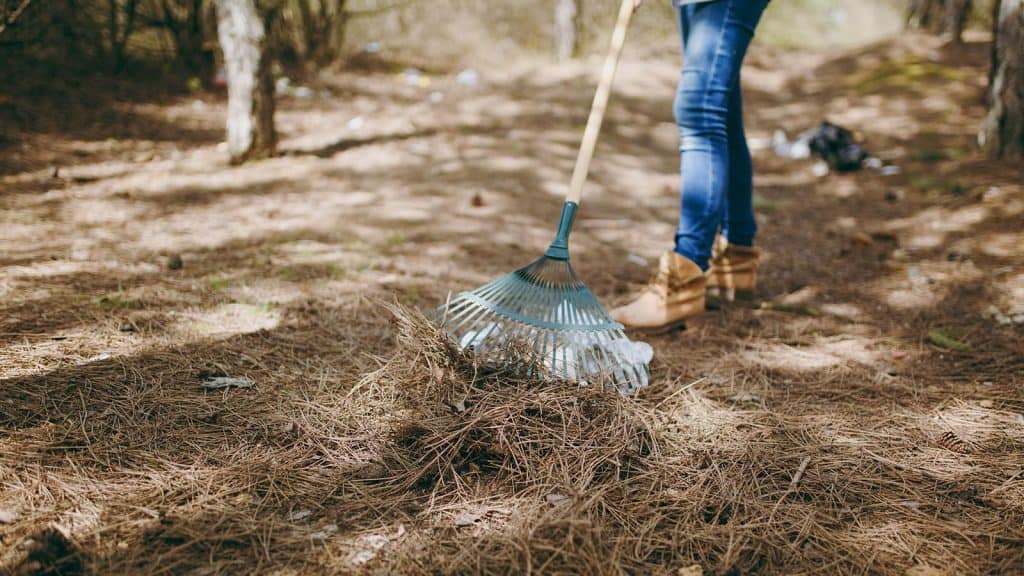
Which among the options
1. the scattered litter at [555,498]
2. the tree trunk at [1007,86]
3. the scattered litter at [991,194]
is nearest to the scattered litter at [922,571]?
the scattered litter at [555,498]

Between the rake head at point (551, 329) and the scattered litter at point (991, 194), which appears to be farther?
the scattered litter at point (991, 194)

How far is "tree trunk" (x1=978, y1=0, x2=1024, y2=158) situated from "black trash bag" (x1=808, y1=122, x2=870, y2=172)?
0.93 meters

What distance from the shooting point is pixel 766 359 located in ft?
6.61

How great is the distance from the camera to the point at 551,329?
1.63 meters

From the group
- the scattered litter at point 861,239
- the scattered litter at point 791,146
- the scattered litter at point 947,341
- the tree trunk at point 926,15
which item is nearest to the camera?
the scattered litter at point 947,341

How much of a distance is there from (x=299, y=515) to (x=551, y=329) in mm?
761

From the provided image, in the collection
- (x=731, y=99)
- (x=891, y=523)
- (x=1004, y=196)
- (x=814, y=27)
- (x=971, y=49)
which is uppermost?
(x=814, y=27)

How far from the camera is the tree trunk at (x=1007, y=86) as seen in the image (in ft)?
12.0

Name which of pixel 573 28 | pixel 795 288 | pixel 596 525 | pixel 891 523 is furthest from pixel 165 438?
pixel 573 28

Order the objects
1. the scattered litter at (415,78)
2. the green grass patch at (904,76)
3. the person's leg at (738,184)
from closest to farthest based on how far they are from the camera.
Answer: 1. the person's leg at (738,184)
2. the green grass patch at (904,76)
3. the scattered litter at (415,78)

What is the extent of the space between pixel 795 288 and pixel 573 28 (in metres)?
7.29

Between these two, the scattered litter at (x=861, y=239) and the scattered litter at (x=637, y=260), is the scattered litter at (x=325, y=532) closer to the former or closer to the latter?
the scattered litter at (x=637, y=260)

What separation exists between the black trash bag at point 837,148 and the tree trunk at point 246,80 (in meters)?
4.42

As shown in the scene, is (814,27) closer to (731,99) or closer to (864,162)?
(864,162)
